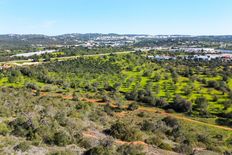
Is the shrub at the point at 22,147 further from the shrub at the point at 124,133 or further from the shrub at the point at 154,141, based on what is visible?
the shrub at the point at 154,141

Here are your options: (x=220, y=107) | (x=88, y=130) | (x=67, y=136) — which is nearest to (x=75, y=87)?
(x=220, y=107)

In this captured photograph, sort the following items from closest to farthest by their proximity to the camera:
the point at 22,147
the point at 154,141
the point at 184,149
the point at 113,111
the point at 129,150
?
the point at 22,147 → the point at 129,150 → the point at 184,149 → the point at 154,141 → the point at 113,111

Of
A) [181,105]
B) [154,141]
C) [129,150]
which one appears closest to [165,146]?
[154,141]

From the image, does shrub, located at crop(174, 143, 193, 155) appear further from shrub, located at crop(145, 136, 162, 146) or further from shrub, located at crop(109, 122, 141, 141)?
shrub, located at crop(109, 122, 141, 141)

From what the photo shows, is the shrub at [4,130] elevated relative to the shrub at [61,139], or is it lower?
elevated

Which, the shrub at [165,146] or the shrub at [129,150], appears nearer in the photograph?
the shrub at [129,150]

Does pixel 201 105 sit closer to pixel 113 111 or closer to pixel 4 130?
pixel 113 111

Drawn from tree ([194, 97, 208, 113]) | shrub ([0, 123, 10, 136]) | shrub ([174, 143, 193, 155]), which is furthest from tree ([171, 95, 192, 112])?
shrub ([0, 123, 10, 136])

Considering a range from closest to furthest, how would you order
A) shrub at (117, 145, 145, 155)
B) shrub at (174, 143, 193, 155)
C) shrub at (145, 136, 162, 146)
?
shrub at (117, 145, 145, 155)
shrub at (174, 143, 193, 155)
shrub at (145, 136, 162, 146)

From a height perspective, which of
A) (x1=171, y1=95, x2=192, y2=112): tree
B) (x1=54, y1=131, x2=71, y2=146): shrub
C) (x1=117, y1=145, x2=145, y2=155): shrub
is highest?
(x1=54, y1=131, x2=71, y2=146): shrub

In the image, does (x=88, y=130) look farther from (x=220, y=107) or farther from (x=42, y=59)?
(x=42, y=59)

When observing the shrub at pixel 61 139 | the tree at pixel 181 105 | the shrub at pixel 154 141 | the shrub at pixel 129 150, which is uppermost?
the shrub at pixel 61 139

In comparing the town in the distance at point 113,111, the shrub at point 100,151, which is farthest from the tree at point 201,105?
the shrub at point 100,151
